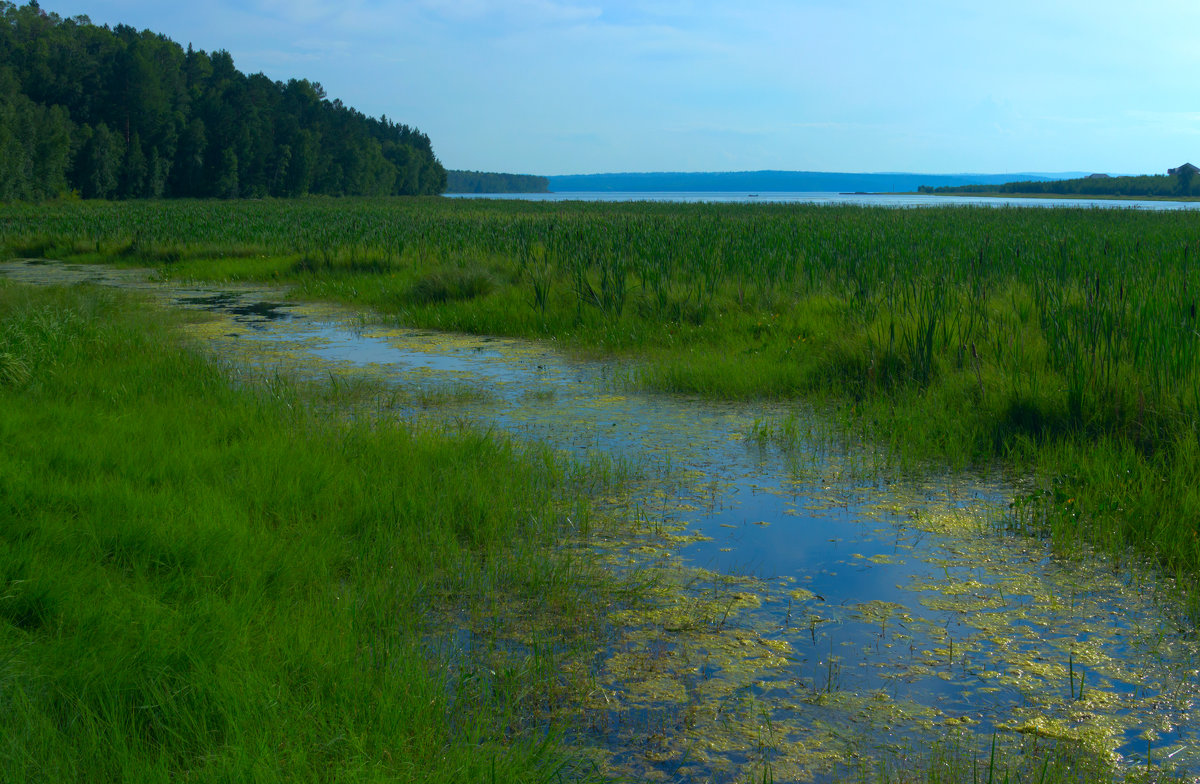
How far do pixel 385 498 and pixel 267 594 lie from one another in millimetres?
1073

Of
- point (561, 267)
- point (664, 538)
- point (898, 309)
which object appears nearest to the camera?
point (664, 538)

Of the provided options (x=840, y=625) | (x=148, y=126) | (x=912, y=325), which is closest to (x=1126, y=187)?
(x=148, y=126)

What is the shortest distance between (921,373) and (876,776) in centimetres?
549

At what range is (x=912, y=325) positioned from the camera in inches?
318

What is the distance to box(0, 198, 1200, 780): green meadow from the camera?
255cm

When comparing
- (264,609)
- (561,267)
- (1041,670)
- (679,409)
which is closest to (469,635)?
(264,609)

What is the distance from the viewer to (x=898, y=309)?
8781mm

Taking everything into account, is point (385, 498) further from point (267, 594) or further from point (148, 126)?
point (148, 126)

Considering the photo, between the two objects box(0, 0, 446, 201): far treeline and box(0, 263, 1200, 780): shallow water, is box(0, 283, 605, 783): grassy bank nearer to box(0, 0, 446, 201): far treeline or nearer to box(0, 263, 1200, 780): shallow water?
box(0, 263, 1200, 780): shallow water

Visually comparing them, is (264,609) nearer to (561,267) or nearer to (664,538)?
(664,538)

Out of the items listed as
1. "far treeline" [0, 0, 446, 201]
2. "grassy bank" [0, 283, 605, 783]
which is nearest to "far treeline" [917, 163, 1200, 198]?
"far treeline" [0, 0, 446, 201]

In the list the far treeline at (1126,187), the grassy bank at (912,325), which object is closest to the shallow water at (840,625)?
the grassy bank at (912,325)

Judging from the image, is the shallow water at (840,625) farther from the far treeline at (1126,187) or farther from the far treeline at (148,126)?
the far treeline at (1126,187)

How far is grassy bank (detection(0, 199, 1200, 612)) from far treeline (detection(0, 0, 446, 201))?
45.4 metres
